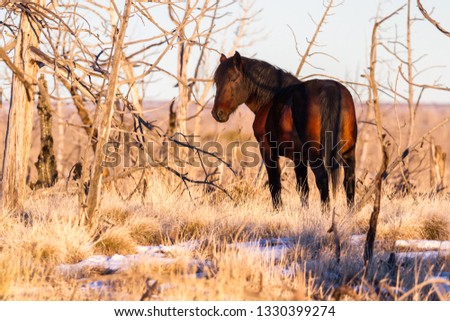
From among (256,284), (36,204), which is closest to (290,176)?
(36,204)

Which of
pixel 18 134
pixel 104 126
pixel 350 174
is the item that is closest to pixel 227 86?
pixel 350 174

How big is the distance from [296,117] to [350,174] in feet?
3.15

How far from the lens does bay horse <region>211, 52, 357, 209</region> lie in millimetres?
8266

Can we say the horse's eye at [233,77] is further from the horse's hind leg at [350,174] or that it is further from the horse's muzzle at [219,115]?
the horse's hind leg at [350,174]

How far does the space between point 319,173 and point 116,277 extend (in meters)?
3.99

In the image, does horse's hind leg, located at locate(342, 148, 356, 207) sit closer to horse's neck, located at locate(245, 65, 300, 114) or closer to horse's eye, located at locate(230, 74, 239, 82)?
horse's neck, located at locate(245, 65, 300, 114)


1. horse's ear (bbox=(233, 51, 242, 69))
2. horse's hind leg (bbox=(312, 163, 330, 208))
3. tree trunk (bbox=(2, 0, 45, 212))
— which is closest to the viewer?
tree trunk (bbox=(2, 0, 45, 212))

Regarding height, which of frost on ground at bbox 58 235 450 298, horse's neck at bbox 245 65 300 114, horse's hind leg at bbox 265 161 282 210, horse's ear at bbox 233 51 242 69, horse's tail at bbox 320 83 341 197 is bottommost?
frost on ground at bbox 58 235 450 298

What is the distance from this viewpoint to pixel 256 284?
4.94 meters

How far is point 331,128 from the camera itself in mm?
8250

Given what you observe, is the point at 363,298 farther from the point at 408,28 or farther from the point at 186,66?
the point at 186,66

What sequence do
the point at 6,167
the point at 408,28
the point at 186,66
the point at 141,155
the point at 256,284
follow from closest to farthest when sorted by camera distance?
1. the point at 256,284
2. the point at 141,155
3. the point at 6,167
4. the point at 408,28
5. the point at 186,66

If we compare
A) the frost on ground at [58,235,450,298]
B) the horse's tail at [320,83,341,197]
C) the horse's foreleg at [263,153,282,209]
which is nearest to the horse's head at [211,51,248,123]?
the horse's foreleg at [263,153,282,209]

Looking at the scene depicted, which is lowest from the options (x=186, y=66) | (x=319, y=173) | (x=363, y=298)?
(x=363, y=298)
